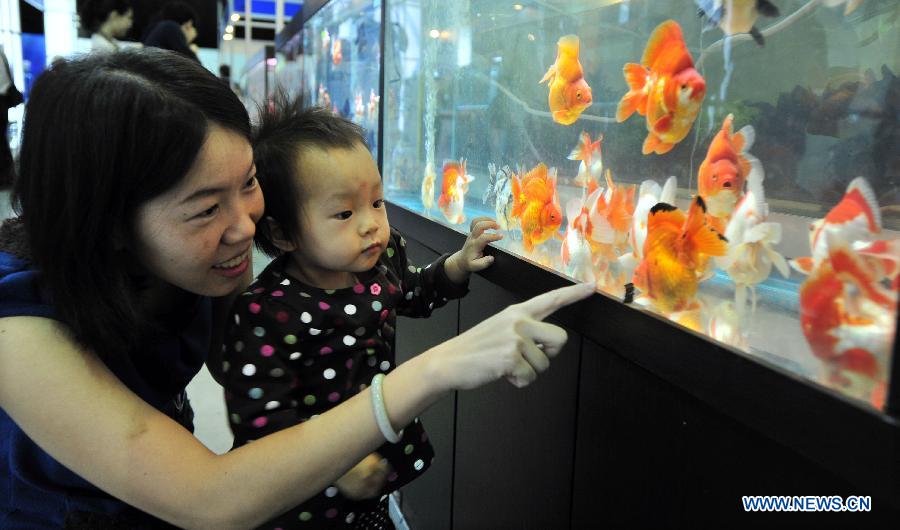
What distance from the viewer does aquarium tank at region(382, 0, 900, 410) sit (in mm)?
715

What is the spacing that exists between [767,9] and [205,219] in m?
0.78

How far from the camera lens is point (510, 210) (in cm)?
158

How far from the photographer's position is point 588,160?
49.4 inches

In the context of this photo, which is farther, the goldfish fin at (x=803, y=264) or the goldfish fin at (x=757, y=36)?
the goldfish fin at (x=757, y=36)

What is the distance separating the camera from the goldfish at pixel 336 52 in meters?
3.40

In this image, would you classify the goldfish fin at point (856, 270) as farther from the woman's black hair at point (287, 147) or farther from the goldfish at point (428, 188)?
the goldfish at point (428, 188)

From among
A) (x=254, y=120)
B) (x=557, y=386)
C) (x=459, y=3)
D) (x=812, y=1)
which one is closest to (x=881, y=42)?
(x=812, y=1)

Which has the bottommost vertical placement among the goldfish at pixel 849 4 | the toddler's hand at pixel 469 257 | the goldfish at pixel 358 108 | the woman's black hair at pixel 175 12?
the toddler's hand at pixel 469 257

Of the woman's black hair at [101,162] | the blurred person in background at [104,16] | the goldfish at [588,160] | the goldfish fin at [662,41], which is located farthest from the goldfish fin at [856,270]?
the blurred person in background at [104,16]

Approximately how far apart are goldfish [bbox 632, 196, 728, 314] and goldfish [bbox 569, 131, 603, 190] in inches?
8.5

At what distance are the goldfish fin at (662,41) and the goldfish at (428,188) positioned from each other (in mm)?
1173

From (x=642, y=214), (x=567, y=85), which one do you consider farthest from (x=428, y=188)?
(x=642, y=214)

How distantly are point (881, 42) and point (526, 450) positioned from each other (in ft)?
2.99

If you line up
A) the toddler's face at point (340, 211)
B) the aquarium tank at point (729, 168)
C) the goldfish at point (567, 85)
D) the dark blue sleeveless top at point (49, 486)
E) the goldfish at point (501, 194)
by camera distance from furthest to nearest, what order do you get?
the goldfish at point (501, 194)
the goldfish at point (567, 85)
the toddler's face at point (340, 211)
the dark blue sleeveless top at point (49, 486)
the aquarium tank at point (729, 168)
